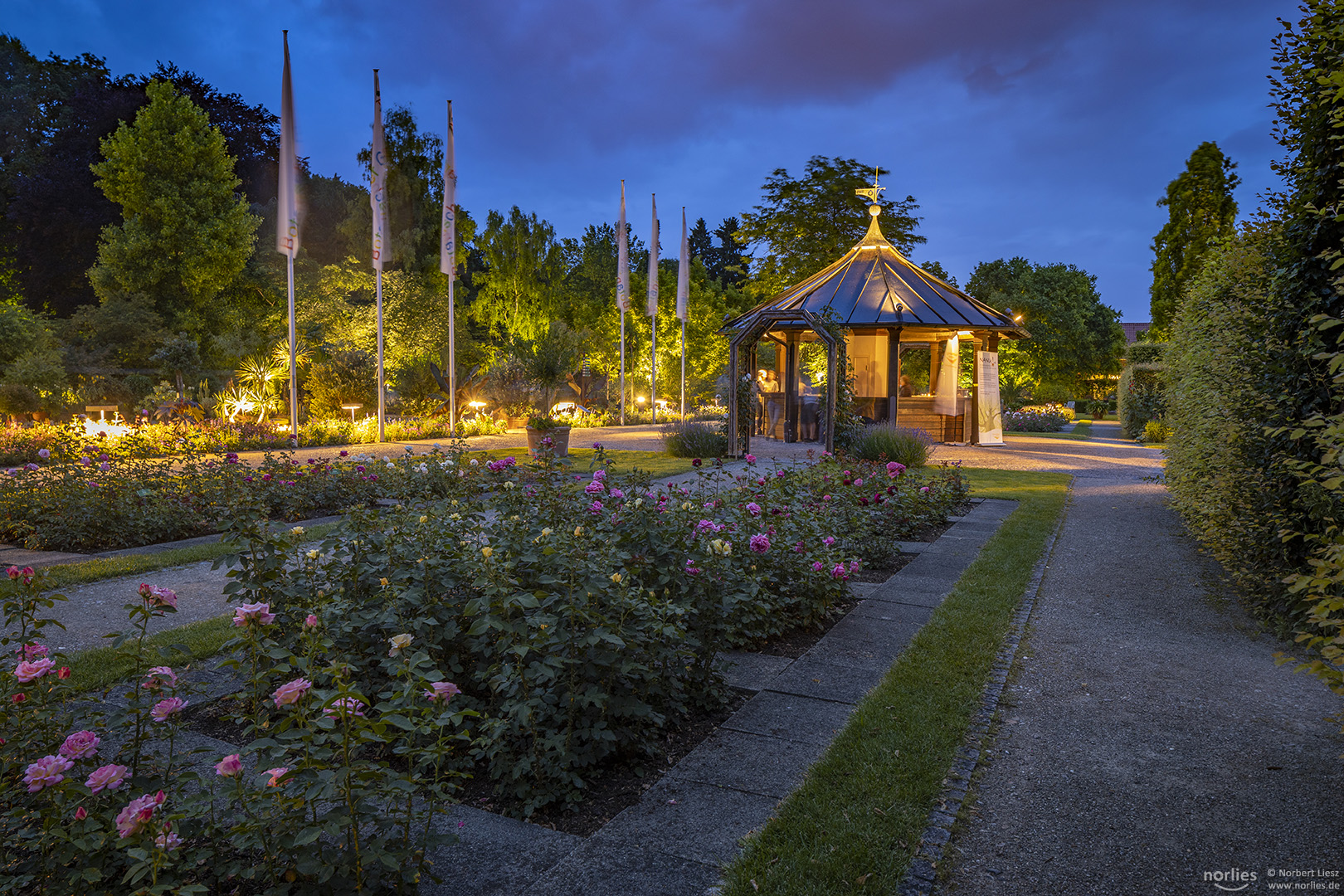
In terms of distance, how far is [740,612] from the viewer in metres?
4.18

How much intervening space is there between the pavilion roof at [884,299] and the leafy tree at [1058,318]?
2081 centimetres

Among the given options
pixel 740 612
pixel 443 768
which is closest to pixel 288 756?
pixel 443 768

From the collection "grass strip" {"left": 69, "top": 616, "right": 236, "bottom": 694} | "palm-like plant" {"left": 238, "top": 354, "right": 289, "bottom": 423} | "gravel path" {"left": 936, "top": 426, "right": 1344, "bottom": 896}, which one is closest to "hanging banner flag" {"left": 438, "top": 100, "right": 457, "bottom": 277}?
"palm-like plant" {"left": 238, "top": 354, "right": 289, "bottom": 423}

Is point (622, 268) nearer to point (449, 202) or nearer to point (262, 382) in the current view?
point (449, 202)

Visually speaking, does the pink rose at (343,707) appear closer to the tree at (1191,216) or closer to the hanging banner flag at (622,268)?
the hanging banner flag at (622,268)

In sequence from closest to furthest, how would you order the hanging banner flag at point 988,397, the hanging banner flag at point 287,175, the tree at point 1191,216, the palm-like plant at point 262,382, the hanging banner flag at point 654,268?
the hanging banner flag at point 287,175, the palm-like plant at point 262,382, the hanging banner flag at point 988,397, the tree at point 1191,216, the hanging banner flag at point 654,268

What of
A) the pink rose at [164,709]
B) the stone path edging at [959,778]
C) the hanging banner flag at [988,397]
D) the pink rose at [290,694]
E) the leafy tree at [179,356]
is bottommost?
the stone path edging at [959,778]

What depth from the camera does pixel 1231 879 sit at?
2.31 m

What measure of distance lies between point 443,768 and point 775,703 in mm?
1538

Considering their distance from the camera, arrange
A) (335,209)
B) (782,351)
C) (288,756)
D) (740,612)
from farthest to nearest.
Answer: (335,209) → (782,351) → (740,612) → (288,756)

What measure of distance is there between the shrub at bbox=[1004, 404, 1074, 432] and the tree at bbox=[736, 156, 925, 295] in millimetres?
7645

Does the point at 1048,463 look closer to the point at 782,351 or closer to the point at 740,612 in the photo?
the point at 782,351

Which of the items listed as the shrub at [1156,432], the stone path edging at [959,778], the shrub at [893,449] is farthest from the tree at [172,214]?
the shrub at [1156,432]

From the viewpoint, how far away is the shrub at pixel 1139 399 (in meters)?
21.4
